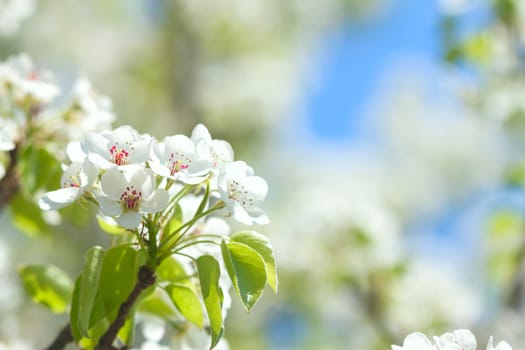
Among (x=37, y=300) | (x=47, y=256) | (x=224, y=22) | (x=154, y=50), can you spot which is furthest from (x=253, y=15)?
(x=37, y=300)

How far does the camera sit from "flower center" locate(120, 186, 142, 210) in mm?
1419

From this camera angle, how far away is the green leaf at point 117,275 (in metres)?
1.54

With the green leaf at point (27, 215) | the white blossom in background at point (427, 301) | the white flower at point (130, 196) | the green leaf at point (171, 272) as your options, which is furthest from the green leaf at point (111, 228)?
the white blossom in background at point (427, 301)

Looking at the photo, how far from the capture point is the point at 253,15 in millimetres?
10547

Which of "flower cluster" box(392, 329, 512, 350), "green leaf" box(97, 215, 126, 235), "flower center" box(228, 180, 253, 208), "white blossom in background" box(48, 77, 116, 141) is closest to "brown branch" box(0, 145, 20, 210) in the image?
"white blossom in background" box(48, 77, 116, 141)

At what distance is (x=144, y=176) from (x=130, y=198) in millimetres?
53

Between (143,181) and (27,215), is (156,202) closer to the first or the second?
(143,181)

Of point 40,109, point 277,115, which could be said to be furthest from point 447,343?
point 277,115

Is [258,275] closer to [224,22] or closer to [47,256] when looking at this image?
[47,256]

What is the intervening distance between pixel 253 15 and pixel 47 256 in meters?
4.37

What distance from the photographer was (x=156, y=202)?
1450 millimetres

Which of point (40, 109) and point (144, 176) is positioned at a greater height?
point (40, 109)

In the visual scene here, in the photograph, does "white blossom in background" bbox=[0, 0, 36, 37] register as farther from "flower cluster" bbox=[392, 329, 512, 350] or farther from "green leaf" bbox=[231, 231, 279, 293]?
"flower cluster" bbox=[392, 329, 512, 350]

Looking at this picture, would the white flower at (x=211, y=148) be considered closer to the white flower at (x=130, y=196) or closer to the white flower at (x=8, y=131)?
the white flower at (x=130, y=196)
